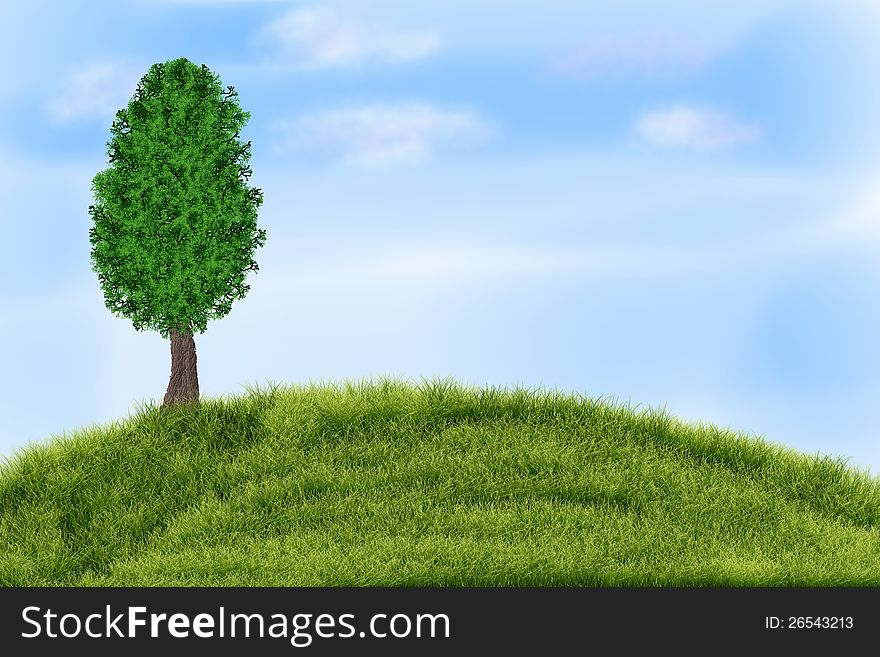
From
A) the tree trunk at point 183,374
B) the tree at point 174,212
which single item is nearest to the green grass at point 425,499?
the tree trunk at point 183,374

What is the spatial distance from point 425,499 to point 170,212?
423 centimetres

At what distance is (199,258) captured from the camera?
35.8 feet

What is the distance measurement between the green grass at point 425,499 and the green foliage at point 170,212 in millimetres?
1278

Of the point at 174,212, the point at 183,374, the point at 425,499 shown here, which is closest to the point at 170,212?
the point at 174,212

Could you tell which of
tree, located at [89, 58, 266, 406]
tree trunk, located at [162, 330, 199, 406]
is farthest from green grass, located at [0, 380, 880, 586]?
tree, located at [89, 58, 266, 406]

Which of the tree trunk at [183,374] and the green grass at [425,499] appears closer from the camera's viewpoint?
the green grass at [425,499]

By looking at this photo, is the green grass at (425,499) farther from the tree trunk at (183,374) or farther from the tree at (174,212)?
the tree at (174,212)

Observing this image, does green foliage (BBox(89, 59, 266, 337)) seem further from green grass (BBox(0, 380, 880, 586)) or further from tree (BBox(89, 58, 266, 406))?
green grass (BBox(0, 380, 880, 586))

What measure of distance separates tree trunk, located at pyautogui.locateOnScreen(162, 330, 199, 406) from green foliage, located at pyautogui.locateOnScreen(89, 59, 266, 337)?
7.8 inches

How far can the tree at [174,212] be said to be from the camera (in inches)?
427

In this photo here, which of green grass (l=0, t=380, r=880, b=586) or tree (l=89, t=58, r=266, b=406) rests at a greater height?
tree (l=89, t=58, r=266, b=406)

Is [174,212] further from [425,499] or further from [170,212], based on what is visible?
[425,499]

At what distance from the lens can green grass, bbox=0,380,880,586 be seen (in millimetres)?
8648

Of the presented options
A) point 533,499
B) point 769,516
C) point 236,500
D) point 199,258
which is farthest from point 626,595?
point 199,258
